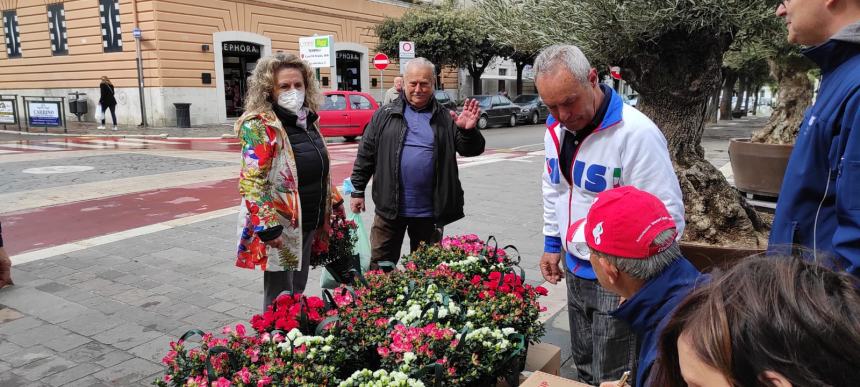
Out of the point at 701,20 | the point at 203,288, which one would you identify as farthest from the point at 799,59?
the point at 203,288

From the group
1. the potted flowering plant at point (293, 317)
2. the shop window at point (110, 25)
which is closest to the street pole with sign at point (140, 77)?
the shop window at point (110, 25)

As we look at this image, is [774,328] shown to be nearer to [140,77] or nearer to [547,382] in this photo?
[547,382]

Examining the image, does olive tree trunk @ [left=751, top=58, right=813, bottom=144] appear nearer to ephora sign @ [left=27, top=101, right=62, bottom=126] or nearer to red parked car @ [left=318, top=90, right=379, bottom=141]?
red parked car @ [left=318, top=90, right=379, bottom=141]

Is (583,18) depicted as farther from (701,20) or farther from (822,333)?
(822,333)

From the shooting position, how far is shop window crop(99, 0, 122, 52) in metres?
21.4

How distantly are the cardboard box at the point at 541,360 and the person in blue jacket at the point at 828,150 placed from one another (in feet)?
3.87

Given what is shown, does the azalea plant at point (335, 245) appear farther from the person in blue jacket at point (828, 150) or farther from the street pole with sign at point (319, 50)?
the street pole with sign at point (319, 50)

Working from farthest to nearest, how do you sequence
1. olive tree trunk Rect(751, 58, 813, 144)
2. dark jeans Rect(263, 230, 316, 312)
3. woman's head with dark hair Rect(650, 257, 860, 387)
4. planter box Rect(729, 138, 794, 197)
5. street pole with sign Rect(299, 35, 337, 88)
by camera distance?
street pole with sign Rect(299, 35, 337, 88), olive tree trunk Rect(751, 58, 813, 144), planter box Rect(729, 138, 794, 197), dark jeans Rect(263, 230, 316, 312), woman's head with dark hair Rect(650, 257, 860, 387)

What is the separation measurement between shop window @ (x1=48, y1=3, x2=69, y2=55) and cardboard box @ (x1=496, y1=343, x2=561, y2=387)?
1015 inches

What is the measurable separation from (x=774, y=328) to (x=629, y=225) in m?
0.78

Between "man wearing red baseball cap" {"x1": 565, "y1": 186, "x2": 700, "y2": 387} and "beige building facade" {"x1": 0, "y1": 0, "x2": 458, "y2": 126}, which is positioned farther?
"beige building facade" {"x1": 0, "y1": 0, "x2": 458, "y2": 126}

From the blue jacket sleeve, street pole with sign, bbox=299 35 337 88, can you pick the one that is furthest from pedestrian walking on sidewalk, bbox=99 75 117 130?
the blue jacket sleeve

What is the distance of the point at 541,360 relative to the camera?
8.64ft

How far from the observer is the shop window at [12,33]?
2488 cm
